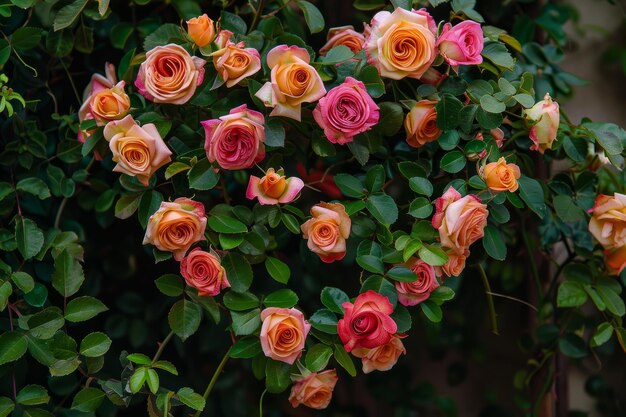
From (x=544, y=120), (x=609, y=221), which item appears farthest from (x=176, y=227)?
(x=609, y=221)

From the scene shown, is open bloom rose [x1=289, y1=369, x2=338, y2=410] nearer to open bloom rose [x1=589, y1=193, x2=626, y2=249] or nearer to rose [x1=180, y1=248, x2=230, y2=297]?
rose [x1=180, y1=248, x2=230, y2=297]

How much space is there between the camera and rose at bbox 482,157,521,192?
1.10m

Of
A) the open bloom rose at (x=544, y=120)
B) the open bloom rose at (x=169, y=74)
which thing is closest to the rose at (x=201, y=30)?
the open bloom rose at (x=169, y=74)

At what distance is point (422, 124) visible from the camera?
1.17 m

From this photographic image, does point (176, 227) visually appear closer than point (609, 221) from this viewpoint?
Yes

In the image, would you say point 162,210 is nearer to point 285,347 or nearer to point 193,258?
point 193,258

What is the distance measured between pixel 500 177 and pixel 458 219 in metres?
0.10

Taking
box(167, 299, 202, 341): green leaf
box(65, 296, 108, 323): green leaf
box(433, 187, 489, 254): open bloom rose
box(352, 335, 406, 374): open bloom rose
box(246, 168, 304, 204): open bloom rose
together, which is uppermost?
box(433, 187, 489, 254): open bloom rose

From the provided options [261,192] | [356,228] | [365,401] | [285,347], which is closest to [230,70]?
[261,192]

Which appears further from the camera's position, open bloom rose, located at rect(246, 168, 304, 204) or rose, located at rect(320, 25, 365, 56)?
rose, located at rect(320, 25, 365, 56)

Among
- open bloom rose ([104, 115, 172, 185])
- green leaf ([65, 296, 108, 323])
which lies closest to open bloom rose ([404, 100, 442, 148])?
open bloom rose ([104, 115, 172, 185])

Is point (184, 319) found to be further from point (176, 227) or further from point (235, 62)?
point (235, 62)

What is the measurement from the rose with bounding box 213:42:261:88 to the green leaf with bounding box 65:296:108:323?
40 centimetres

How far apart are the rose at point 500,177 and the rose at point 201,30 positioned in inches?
18.4
